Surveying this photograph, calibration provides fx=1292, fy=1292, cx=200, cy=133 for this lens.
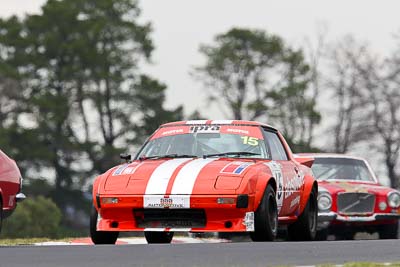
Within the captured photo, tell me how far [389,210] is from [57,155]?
1924 inches

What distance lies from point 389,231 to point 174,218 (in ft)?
28.8

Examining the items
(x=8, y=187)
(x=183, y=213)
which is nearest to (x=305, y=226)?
(x=183, y=213)

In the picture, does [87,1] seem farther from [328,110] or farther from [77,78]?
[328,110]

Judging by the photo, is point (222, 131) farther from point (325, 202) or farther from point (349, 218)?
point (349, 218)

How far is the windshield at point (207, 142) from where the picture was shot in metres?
14.4

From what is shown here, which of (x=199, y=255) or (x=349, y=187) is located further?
(x=349, y=187)

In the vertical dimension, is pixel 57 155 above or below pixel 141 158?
below

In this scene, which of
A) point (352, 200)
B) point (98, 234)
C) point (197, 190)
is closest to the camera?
point (197, 190)

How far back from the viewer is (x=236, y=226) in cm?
1330

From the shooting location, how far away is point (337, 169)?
21453 millimetres

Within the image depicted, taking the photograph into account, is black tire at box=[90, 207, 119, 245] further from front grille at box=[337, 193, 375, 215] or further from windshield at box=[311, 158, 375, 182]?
windshield at box=[311, 158, 375, 182]

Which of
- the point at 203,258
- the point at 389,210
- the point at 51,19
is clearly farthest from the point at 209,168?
the point at 51,19

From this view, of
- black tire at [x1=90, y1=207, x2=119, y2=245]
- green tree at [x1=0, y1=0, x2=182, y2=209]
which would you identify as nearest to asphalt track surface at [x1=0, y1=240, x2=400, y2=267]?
black tire at [x1=90, y1=207, x2=119, y2=245]

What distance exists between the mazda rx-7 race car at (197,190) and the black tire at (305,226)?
2.16ft
